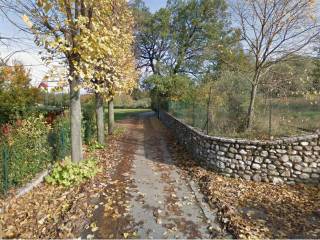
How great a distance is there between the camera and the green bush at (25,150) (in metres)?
5.09

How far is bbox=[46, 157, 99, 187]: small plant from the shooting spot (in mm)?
6293

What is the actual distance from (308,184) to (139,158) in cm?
556

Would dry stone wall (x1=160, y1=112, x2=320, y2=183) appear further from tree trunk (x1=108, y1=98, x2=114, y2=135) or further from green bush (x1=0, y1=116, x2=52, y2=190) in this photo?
tree trunk (x1=108, y1=98, x2=114, y2=135)

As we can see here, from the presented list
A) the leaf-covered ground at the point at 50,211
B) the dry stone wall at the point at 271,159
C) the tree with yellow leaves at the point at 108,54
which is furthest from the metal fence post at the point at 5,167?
the dry stone wall at the point at 271,159

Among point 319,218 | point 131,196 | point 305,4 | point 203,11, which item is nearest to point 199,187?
point 131,196

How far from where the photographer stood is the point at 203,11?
85.8 ft

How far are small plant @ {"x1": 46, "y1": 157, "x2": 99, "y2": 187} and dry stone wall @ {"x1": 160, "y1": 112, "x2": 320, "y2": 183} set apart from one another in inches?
152

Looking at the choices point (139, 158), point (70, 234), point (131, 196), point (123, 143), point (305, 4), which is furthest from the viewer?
point (123, 143)

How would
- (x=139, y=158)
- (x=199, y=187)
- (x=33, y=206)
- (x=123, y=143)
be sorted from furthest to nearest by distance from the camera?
1. (x=123, y=143)
2. (x=139, y=158)
3. (x=199, y=187)
4. (x=33, y=206)

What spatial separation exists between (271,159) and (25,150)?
20.7 feet

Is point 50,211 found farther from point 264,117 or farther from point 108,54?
point 264,117

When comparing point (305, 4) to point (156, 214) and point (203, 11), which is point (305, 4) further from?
point (203, 11)

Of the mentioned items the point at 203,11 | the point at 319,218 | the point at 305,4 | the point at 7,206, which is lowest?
the point at 319,218

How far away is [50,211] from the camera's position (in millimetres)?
4875
